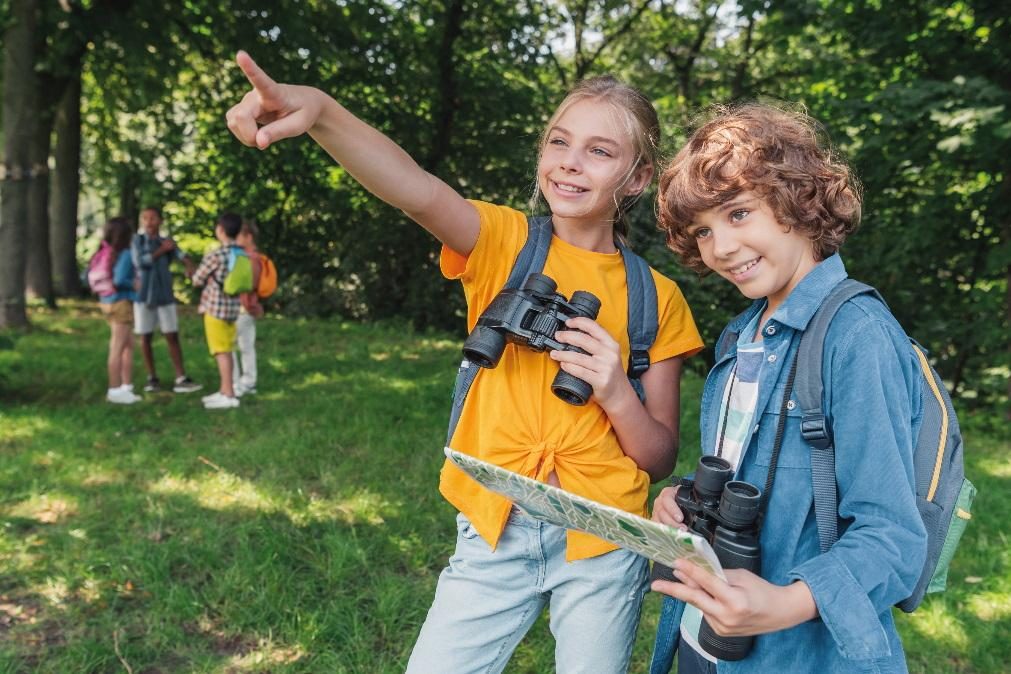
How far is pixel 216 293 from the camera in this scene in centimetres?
644

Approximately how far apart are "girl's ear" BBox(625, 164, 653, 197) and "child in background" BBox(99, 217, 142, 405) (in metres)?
5.60

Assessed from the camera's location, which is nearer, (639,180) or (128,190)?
(639,180)

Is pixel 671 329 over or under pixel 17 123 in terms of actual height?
under

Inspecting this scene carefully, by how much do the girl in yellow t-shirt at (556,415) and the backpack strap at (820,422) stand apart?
41 centimetres

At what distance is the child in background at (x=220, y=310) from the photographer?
629 centimetres

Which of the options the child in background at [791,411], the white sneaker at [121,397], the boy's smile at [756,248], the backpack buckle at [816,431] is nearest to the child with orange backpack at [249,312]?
the white sneaker at [121,397]

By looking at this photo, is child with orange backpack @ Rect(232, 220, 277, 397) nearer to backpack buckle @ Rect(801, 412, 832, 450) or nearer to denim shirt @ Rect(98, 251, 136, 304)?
denim shirt @ Rect(98, 251, 136, 304)

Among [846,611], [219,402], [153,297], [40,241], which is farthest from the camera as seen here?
[40,241]

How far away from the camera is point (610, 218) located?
71.4 inches

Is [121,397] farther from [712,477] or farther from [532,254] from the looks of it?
[712,477]

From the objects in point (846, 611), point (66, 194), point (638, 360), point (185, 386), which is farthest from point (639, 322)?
point (66, 194)

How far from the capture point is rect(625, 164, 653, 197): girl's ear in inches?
69.4

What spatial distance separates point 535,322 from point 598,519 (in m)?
0.49

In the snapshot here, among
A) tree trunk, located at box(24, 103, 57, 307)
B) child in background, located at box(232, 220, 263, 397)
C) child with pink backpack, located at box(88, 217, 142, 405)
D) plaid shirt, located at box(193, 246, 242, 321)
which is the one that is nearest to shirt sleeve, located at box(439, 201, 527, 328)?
plaid shirt, located at box(193, 246, 242, 321)
